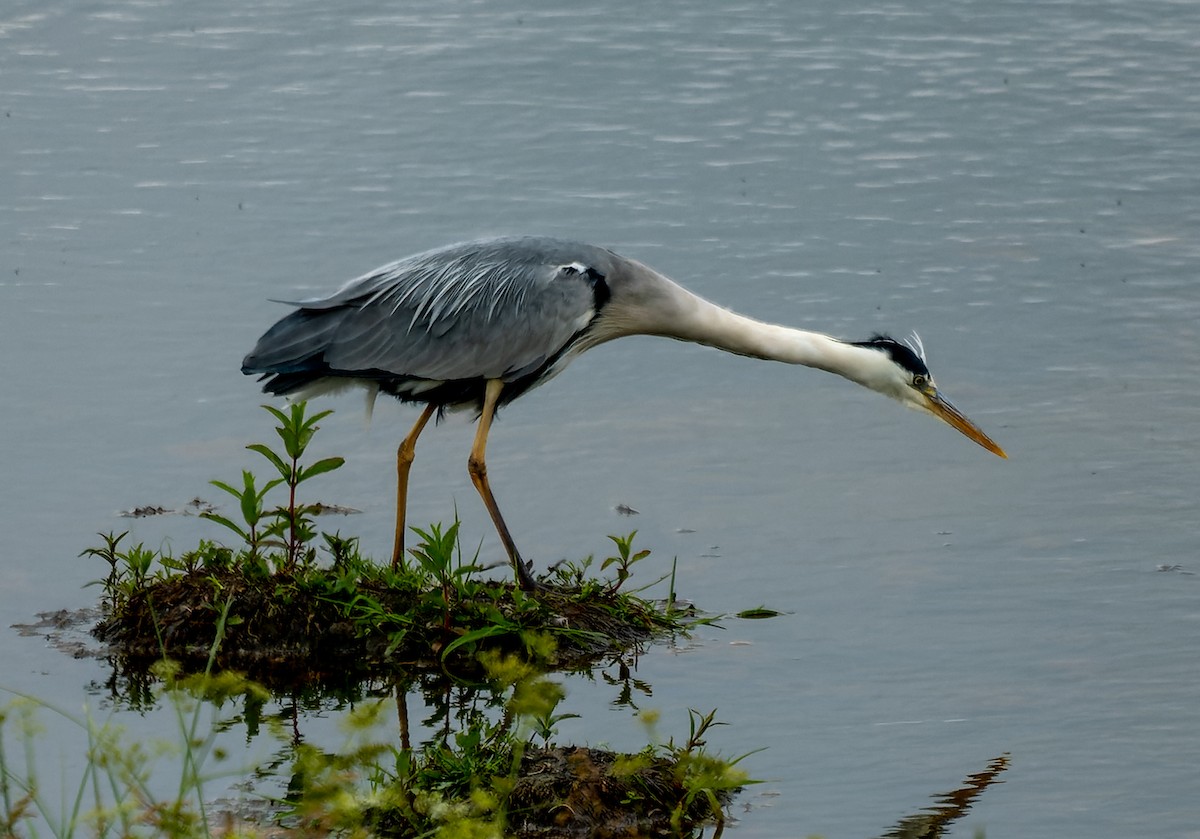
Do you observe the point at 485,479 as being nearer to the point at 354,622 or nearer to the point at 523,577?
the point at 523,577

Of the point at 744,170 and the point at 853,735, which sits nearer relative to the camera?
the point at 853,735

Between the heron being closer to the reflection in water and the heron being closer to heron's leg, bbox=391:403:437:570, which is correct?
heron's leg, bbox=391:403:437:570

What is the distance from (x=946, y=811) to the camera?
5.47 m

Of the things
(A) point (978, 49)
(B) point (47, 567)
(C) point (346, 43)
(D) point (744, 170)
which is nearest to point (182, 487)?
(B) point (47, 567)

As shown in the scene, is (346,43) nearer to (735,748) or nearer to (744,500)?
(744,500)

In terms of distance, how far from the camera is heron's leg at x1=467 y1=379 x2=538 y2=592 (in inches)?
269

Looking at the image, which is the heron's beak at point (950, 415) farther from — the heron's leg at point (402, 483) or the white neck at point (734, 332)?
the heron's leg at point (402, 483)

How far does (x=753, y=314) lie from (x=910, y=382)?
223cm

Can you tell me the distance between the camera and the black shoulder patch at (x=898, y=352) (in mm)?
7395

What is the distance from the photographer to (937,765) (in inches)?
227

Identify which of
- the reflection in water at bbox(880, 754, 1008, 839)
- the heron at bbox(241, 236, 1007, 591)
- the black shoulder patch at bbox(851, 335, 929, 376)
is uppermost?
the heron at bbox(241, 236, 1007, 591)

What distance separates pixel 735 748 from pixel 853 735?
1.31ft

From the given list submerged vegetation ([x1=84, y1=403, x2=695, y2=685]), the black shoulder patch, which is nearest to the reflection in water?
submerged vegetation ([x1=84, y1=403, x2=695, y2=685])

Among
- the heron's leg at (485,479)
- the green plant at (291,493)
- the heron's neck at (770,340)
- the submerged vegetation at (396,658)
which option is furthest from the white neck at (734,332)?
the green plant at (291,493)
